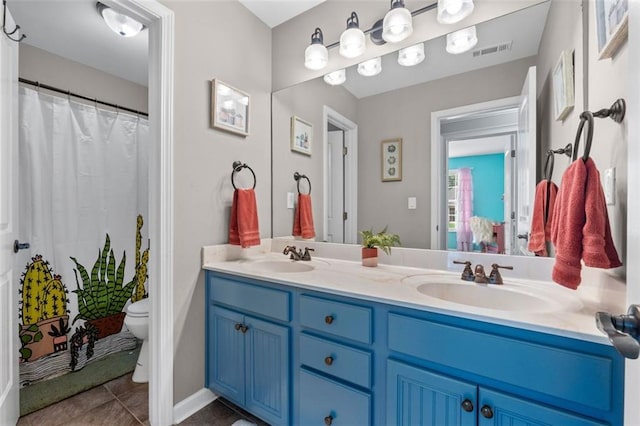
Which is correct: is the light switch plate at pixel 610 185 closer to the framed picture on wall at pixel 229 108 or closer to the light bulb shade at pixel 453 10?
the light bulb shade at pixel 453 10

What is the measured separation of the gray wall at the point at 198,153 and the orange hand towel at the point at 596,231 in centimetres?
167

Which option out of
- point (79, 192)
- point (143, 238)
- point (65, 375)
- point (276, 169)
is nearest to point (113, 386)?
point (65, 375)

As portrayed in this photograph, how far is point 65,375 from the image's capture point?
1.99m

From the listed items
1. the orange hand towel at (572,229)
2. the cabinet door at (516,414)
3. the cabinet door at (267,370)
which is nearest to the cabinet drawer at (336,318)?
the cabinet door at (267,370)

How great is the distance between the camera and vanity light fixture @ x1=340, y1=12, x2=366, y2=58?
169 cm

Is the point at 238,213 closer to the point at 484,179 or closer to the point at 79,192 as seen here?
the point at 484,179

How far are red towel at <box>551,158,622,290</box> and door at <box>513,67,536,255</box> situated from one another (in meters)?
0.44

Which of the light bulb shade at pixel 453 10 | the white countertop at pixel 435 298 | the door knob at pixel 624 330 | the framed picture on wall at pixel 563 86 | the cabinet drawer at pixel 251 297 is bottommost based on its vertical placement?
the cabinet drawer at pixel 251 297

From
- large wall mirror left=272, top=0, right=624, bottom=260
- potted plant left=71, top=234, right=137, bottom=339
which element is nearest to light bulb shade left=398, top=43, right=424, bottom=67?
large wall mirror left=272, top=0, right=624, bottom=260

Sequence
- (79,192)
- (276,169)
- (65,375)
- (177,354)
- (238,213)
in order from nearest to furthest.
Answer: (177,354) → (238,213) → (65,375) → (276,169) → (79,192)

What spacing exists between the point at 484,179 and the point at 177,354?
1814 mm

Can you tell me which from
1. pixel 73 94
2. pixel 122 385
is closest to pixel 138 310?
pixel 122 385

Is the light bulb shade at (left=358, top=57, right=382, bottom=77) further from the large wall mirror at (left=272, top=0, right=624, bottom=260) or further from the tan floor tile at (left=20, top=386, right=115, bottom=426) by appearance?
the tan floor tile at (left=20, top=386, right=115, bottom=426)

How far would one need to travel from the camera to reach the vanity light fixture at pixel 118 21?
5.79ft
